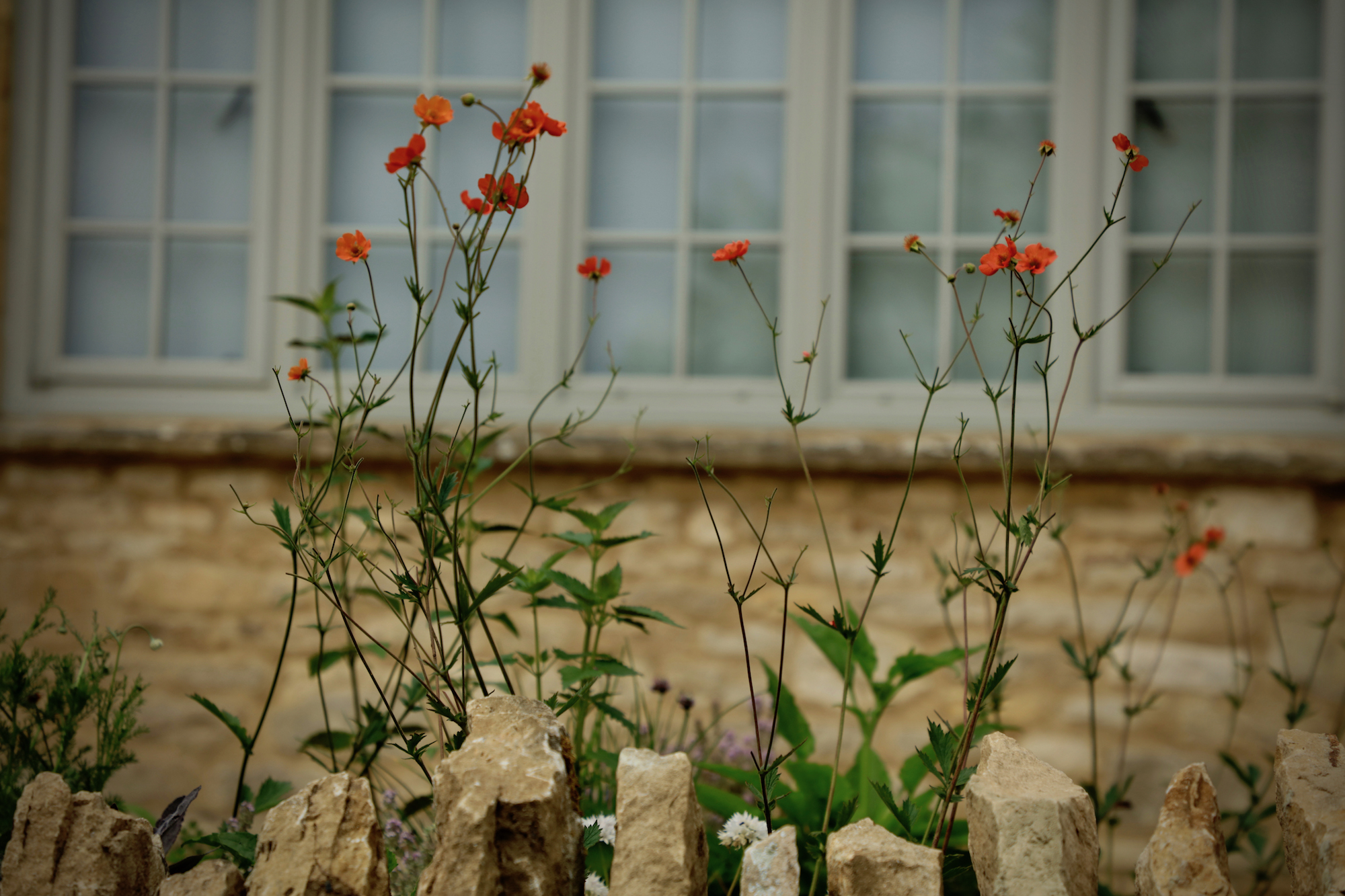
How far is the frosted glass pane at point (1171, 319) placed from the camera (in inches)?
112

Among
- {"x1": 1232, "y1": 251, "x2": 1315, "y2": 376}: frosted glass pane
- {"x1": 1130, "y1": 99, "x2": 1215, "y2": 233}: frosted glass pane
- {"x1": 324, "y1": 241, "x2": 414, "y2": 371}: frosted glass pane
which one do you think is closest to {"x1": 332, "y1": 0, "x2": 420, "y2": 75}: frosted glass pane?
{"x1": 324, "y1": 241, "x2": 414, "y2": 371}: frosted glass pane

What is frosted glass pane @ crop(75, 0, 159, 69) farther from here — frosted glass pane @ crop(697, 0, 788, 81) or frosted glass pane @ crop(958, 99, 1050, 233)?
frosted glass pane @ crop(958, 99, 1050, 233)

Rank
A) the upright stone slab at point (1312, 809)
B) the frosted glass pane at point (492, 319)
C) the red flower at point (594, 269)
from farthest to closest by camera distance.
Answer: the frosted glass pane at point (492, 319) < the red flower at point (594, 269) < the upright stone slab at point (1312, 809)

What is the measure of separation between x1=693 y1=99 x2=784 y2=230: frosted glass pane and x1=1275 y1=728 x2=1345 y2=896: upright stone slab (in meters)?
2.25

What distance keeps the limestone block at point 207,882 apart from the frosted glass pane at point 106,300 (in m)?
2.48

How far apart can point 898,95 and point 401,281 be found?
190cm

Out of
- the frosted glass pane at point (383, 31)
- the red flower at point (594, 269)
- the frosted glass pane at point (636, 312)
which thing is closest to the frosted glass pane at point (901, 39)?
the frosted glass pane at point (636, 312)

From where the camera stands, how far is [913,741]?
267 centimetres

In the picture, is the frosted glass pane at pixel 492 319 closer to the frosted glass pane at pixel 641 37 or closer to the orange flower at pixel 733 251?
the frosted glass pane at pixel 641 37

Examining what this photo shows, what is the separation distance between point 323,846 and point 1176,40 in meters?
3.45

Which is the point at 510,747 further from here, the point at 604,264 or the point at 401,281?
the point at 401,281

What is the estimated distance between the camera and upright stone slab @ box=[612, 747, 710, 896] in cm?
109

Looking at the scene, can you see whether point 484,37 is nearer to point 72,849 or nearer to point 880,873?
point 72,849

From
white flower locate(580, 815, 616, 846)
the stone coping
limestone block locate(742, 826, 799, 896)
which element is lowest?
white flower locate(580, 815, 616, 846)
